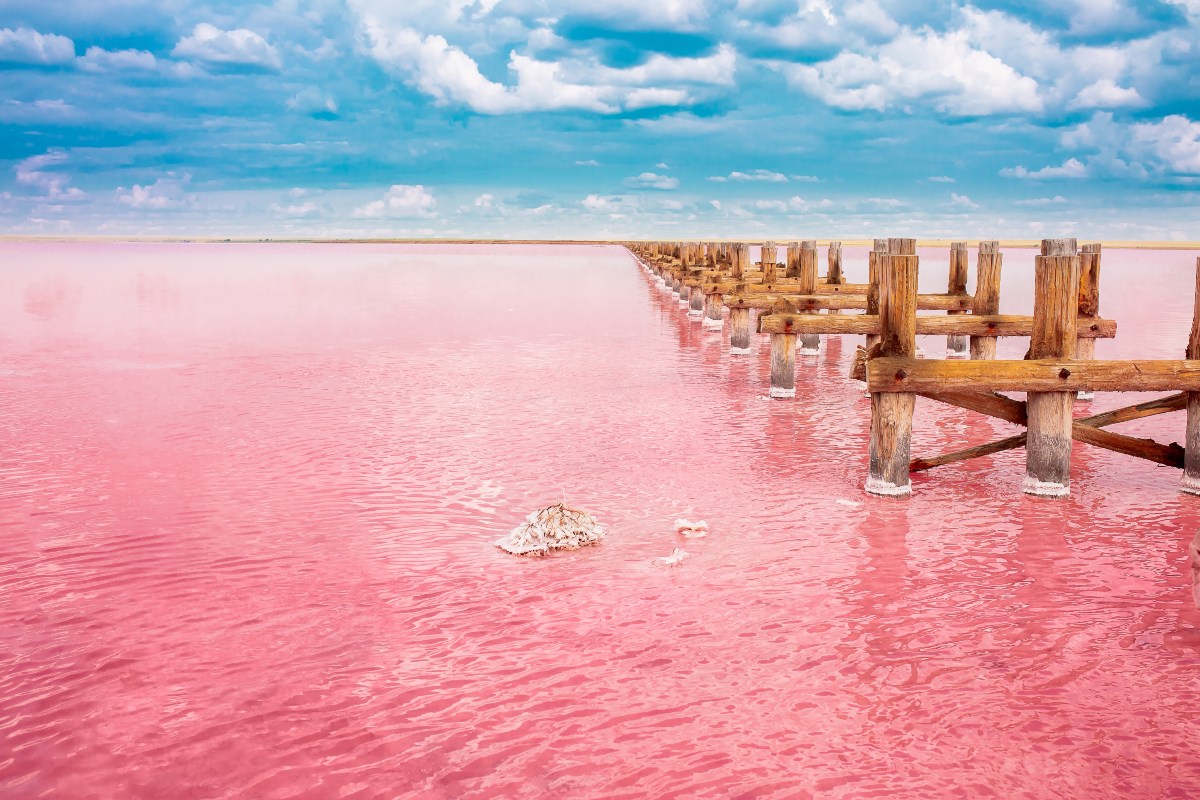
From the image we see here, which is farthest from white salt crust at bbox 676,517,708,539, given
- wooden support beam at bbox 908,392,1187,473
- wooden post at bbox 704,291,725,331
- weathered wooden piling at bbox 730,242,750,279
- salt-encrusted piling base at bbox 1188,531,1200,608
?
wooden post at bbox 704,291,725,331

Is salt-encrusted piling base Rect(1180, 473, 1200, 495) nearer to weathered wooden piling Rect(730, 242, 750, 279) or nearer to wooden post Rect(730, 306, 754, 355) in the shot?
wooden post Rect(730, 306, 754, 355)

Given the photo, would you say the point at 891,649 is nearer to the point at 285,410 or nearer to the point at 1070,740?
the point at 1070,740

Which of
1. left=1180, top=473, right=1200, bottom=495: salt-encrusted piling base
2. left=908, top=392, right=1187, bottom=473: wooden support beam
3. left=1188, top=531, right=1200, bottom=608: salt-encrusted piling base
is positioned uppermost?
left=1188, top=531, right=1200, bottom=608: salt-encrusted piling base

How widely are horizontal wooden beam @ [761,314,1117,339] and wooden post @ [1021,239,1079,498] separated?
11.5ft

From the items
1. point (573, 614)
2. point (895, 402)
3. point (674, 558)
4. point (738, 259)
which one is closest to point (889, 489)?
point (895, 402)

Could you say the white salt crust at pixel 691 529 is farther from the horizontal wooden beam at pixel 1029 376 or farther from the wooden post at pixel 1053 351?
the wooden post at pixel 1053 351

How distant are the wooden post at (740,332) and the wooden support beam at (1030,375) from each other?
371 inches

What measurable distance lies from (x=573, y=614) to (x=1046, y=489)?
4.39 metres

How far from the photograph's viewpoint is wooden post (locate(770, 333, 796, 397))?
1277cm

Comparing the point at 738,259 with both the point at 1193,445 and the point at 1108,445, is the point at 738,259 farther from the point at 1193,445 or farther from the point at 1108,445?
the point at 1193,445

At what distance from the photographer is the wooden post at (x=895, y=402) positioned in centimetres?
778

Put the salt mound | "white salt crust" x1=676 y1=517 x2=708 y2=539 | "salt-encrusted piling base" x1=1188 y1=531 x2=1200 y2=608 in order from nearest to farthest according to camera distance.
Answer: "salt-encrusted piling base" x1=1188 y1=531 x2=1200 y2=608, the salt mound, "white salt crust" x1=676 y1=517 x2=708 y2=539

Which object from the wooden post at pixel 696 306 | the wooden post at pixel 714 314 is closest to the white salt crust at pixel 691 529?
the wooden post at pixel 714 314

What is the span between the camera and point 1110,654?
4984 mm
